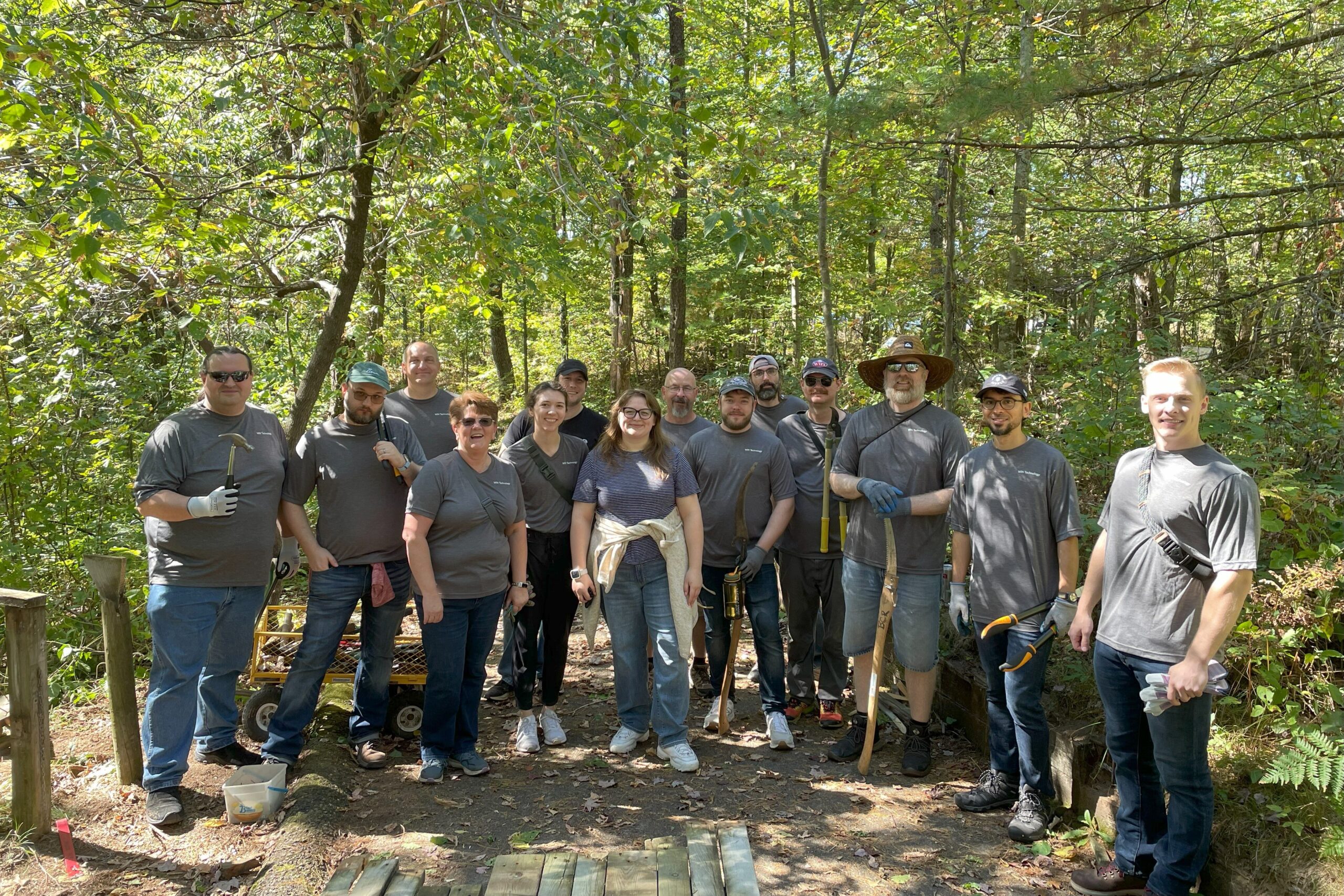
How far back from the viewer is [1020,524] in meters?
4.21

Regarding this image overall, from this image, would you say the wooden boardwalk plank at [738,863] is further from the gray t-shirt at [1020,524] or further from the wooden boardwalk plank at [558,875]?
the gray t-shirt at [1020,524]

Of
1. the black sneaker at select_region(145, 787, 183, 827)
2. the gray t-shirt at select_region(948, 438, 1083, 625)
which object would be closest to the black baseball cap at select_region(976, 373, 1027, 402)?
the gray t-shirt at select_region(948, 438, 1083, 625)

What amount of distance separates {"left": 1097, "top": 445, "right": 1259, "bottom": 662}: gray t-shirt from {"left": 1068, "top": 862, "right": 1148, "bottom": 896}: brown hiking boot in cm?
101

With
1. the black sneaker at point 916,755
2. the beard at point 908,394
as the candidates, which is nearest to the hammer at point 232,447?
the beard at point 908,394

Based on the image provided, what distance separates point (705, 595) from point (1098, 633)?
2563 mm

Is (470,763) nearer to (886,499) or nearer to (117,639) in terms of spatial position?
(117,639)

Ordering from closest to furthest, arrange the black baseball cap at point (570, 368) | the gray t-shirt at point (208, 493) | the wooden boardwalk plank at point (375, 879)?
1. the wooden boardwalk plank at point (375, 879)
2. the gray t-shirt at point (208, 493)
3. the black baseball cap at point (570, 368)

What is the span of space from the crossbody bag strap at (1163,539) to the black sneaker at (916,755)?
2132 mm

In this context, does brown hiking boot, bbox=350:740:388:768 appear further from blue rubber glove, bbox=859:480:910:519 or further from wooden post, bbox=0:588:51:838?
blue rubber glove, bbox=859:480:910:519

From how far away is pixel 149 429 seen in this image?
8.15 m

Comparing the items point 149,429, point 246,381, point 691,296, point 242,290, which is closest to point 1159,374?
point 246,381

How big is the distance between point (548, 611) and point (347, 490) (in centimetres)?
141

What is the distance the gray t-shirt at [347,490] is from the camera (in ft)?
15.7

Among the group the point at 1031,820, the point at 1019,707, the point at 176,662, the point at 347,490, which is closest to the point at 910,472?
the point at 1019,707
